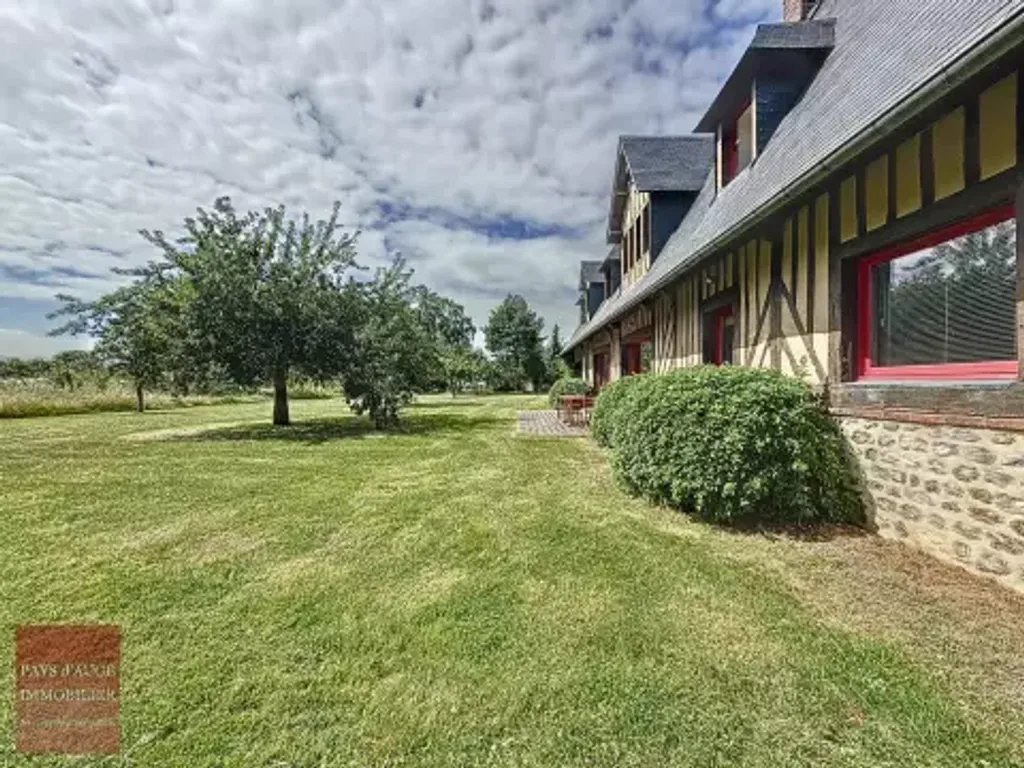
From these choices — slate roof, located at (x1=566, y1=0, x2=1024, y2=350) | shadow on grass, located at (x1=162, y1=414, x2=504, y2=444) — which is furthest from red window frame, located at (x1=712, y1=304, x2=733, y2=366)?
shadow on grass, located at (x1=162, y1=414, x2=504, y2=444)

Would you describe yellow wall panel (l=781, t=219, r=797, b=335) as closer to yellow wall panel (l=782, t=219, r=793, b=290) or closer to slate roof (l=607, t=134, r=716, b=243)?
yellow wall panel (l=782, t=219, r=793, b=290)

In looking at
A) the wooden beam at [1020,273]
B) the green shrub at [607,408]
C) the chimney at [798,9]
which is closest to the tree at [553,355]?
the green shrub at [607,408]

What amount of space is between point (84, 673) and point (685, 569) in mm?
3627

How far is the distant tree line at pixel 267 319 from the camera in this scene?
11.3 m

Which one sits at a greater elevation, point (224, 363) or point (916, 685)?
point (224, 363)

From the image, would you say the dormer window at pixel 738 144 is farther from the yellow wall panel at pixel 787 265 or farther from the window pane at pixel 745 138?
the yellow wall panel at pixel 787 265

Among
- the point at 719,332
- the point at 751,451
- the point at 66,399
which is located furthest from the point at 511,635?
the point at 66,399

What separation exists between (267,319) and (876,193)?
11.3 metres

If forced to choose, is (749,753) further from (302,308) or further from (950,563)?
(302,308)

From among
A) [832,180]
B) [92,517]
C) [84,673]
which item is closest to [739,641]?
[84,673]

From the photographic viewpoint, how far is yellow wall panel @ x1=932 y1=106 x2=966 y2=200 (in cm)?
352

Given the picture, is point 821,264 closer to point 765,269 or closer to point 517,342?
point 765,269

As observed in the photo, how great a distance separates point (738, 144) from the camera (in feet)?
25.5

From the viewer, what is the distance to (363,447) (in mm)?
9820
